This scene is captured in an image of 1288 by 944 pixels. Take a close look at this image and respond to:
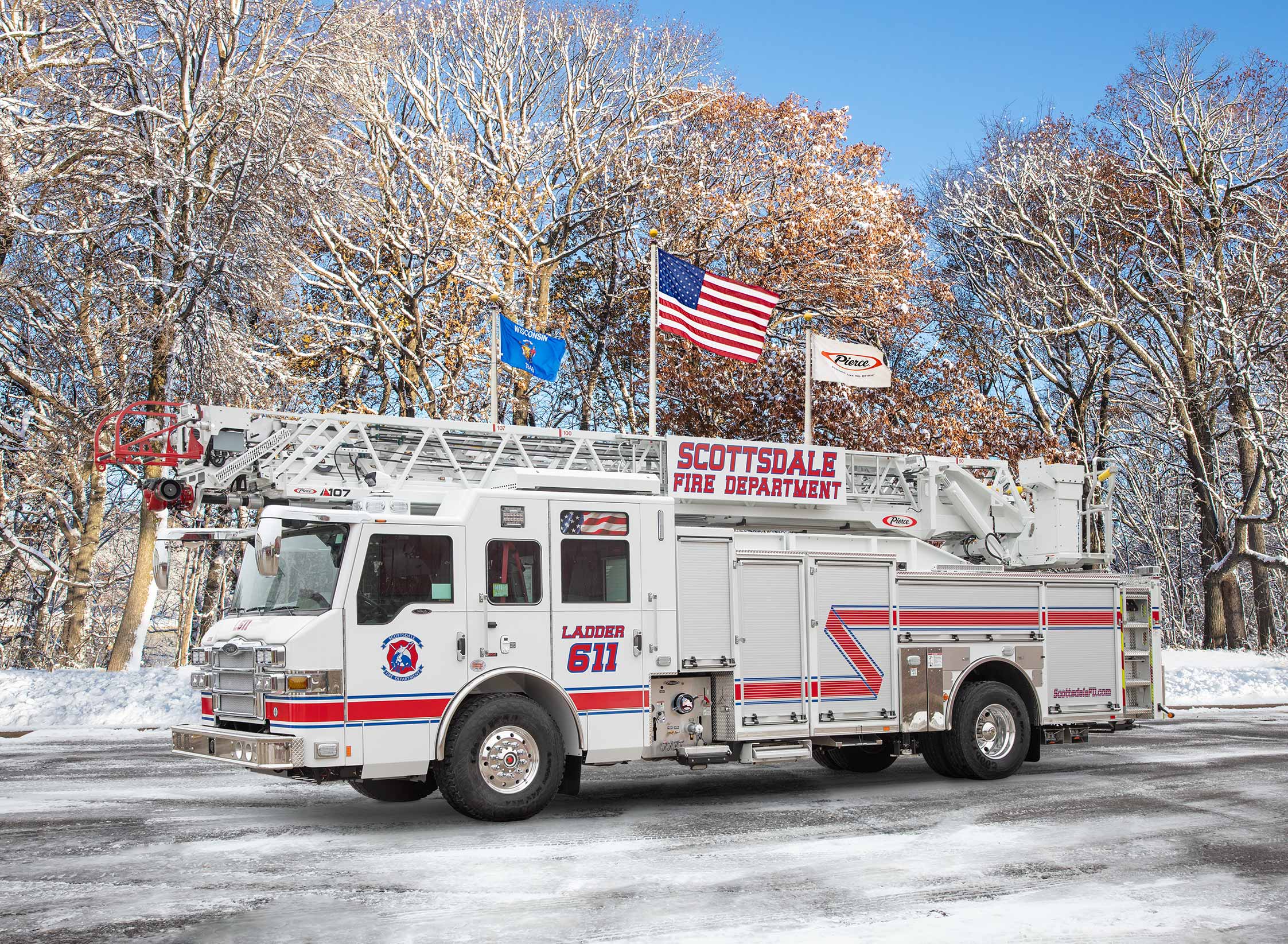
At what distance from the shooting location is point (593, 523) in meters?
10.2

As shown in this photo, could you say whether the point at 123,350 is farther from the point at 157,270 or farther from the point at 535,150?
the point at 535,150

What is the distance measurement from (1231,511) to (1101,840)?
28382mm

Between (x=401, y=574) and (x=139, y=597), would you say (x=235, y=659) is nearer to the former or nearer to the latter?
→ (x=401, y=574)

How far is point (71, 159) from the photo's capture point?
2205 centimetres

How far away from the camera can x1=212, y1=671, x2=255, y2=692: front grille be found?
30.3ft

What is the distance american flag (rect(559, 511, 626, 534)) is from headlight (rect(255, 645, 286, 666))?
244 centimetres

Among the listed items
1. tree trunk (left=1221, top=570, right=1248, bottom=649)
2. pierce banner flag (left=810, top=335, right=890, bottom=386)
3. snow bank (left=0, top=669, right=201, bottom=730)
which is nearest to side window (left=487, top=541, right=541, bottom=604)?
pierce banner flag (left=810, top=335, right=890, bottom=386)

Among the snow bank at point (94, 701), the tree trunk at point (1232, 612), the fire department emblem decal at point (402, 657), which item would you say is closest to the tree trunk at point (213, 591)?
the snow bank at point (94, 701)

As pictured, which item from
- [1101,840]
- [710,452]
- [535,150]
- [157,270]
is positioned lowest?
[1101,840]

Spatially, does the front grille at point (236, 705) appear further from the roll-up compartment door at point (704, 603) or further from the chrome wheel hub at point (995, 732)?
the chrome wheel hub at point (995, 732)


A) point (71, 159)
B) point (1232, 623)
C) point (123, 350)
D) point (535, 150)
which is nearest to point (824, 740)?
point (123, 350)

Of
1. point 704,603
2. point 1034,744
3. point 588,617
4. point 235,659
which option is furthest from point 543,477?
point 1034,744

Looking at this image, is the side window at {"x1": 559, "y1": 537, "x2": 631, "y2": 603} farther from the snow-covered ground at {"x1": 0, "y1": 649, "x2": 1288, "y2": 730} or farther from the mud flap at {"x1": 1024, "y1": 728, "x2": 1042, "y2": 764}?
the snow-covered ground at {"x1": 0, "y1": 649, "x2": 1288, "y2": 730}

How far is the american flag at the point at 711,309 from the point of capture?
17734 mm
